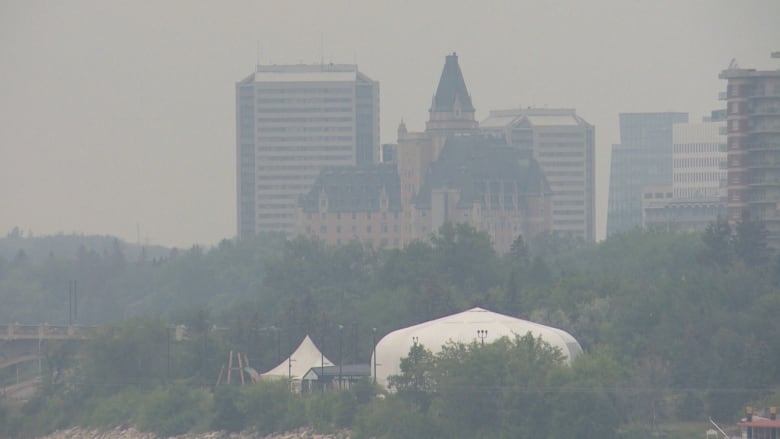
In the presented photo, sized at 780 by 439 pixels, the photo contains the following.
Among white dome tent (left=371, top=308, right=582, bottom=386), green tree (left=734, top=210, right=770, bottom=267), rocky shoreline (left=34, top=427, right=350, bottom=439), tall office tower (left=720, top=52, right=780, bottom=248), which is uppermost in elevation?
tall office tower (left=720, top=52, right=780, bottom=248)

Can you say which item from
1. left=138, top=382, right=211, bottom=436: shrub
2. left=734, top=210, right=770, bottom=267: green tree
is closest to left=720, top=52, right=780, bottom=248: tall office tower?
left=734, top=210, right=770, bottom=267: green tree

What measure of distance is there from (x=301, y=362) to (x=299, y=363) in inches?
7.1

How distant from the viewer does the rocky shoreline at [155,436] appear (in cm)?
13238

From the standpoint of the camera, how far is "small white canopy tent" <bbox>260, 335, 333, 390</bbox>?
14588cm

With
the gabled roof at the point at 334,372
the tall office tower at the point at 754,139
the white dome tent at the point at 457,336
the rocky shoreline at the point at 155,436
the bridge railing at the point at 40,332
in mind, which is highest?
the tall office tower at the point at 754,139

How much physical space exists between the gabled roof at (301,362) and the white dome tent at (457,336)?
505 centimetres

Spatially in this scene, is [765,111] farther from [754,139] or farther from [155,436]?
[155,436]

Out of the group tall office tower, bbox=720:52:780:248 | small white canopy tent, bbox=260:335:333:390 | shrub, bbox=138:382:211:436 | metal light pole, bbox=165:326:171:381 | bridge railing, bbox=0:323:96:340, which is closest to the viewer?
shrub, bbox=138:382:211:436

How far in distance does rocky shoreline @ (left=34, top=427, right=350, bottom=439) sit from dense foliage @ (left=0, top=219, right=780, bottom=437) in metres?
0.78

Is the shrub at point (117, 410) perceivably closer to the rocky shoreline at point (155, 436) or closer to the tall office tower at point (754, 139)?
the rocky shoreline at point (155, 436)

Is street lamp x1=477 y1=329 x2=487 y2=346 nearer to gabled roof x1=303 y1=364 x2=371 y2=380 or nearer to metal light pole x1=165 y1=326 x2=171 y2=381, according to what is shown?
gabled roof x1=303 y1=364 x2=371 y2=380

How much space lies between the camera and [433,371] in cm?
13138

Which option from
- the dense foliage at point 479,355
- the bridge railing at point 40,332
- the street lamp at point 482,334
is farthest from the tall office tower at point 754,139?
the street lamp at point 482,334

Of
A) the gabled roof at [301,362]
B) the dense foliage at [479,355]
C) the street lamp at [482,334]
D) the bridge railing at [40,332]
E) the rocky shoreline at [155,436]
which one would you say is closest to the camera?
the dense foliage at [479,355]
